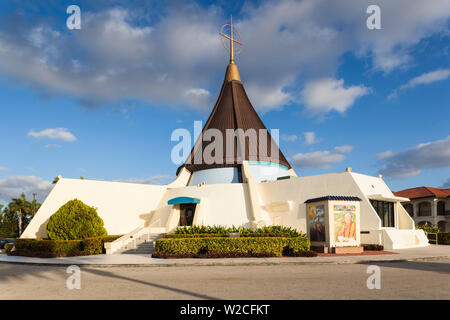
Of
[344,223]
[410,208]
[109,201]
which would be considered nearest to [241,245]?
[344,223]

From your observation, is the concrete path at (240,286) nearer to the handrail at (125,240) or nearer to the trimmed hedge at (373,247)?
the trimmed hedge at (373,247)

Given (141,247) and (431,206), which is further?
(431,206)

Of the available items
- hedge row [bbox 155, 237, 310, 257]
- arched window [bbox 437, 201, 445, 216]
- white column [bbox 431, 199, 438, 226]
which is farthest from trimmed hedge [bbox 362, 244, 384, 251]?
arched window [bbox 437, 201, 445, 216]

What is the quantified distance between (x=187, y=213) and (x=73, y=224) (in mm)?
9458

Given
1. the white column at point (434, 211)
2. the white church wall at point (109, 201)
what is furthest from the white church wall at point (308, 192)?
the white column at point (434, 211)

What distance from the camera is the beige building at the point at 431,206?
44.4 meters

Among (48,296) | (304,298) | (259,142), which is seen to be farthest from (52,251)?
(259,142)

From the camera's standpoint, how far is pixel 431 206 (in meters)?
45.3

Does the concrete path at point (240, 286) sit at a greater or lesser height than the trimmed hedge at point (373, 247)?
greater

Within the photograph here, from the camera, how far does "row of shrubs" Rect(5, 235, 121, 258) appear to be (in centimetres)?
1986

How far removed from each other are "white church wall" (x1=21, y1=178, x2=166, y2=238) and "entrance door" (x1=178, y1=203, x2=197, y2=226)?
129 inches

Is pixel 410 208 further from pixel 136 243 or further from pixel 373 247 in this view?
pixel 136 243

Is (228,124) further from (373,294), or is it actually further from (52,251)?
(373,294)

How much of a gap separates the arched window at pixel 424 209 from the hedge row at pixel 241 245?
119 ft
